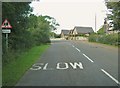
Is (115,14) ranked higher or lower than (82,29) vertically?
higher

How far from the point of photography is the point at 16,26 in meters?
28.9

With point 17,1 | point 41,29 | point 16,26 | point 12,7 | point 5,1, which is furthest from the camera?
point 41,29

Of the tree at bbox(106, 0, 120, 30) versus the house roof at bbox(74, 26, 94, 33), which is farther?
the house roof at bbox(74, 26, 94, 33)

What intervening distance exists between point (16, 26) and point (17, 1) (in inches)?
193

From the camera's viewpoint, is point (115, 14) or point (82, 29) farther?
point (82, 29)

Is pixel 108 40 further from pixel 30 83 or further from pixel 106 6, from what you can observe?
pixel 30 83

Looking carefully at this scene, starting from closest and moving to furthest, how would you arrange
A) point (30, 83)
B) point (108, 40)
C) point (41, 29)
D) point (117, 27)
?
1. point (30, 83)
2. point (117, 27)
3. point (108, 40)
4. point (41, 29)

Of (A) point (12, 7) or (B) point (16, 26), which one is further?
(B) point (16, 26)

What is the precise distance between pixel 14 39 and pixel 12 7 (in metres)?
7.06

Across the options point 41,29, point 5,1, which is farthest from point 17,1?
point 41,29

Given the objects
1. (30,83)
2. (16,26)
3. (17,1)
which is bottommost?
(30,83)

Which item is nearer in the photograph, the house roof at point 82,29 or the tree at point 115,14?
the tree at point 115,14

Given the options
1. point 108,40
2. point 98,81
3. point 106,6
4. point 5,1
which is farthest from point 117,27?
point 98,81

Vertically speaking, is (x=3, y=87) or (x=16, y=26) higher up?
(x=16, y=26)
